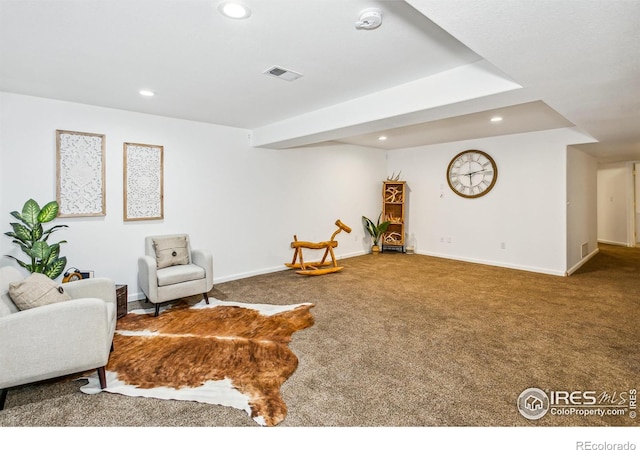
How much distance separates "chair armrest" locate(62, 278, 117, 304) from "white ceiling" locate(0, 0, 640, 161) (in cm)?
172

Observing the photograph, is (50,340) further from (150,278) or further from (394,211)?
(394,211)

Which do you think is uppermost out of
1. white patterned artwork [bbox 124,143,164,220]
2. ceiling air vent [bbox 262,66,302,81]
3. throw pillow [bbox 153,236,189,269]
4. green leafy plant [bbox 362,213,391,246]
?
ceiling air vent [bbox 262,66,302,81]

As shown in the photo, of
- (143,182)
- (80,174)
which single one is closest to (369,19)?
(143,182)

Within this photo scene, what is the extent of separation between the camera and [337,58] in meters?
2.38

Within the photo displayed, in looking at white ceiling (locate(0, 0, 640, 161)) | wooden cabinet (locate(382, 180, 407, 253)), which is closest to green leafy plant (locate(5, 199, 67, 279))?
white ceiling (locate(0, 0, 640, 161))

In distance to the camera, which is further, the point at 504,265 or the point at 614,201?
the point at 614,201

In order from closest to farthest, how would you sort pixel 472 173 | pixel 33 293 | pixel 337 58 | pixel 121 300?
pixel 33 293 → pixel 337 58 → pixel 121 300 → pixel 472 173

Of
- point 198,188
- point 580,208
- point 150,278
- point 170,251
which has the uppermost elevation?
point 198,188

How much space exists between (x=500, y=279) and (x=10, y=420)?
5311 millimetres

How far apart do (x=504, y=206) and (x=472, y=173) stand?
0.83 metres

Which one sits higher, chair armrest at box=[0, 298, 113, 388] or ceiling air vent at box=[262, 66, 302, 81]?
ceiling air vent at box=[262, 66, 302, 81]

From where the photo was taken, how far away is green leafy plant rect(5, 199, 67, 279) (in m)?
3.03

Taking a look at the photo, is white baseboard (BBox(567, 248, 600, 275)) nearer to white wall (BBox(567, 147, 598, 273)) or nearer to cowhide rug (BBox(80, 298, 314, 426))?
white wall (BBox(567, 147, 598, 273))

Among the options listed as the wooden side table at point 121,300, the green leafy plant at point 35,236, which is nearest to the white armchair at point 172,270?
the wooden side table at point 121,300
